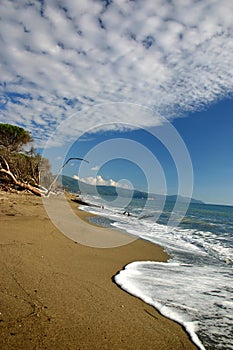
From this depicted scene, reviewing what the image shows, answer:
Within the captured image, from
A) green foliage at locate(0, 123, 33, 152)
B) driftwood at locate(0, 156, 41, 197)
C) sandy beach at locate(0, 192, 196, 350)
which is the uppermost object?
green foliage at locate(0, 123, 33, 152)

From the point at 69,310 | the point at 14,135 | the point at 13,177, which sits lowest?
the point at 69,310

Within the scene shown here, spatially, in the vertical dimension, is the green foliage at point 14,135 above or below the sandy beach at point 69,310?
above

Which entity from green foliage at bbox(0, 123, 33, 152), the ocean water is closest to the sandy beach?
the ocean water

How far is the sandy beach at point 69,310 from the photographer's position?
2449 millimetres

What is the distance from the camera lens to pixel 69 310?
300cm

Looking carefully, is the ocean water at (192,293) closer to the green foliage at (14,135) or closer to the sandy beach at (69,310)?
the sandy beach at (69,310)

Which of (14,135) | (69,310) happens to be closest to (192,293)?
(69,310)

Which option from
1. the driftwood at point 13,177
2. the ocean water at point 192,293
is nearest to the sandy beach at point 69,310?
the ocean water at point 192,293

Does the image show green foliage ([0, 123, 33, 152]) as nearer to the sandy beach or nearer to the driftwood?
the driftwood

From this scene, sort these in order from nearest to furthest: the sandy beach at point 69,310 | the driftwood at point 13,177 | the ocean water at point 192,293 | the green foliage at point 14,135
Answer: the sandy beach at point 69,310 → the ocean water at point 192,293 → the driftwood at point 13,177 → the green foliage at point 14,135

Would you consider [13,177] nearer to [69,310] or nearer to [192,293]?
[192,293]

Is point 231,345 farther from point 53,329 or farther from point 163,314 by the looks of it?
point 53,329

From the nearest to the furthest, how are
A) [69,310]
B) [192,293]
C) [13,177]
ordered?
[69,310] → [192,293] → [13,177]

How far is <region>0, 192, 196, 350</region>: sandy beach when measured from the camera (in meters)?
2.45
